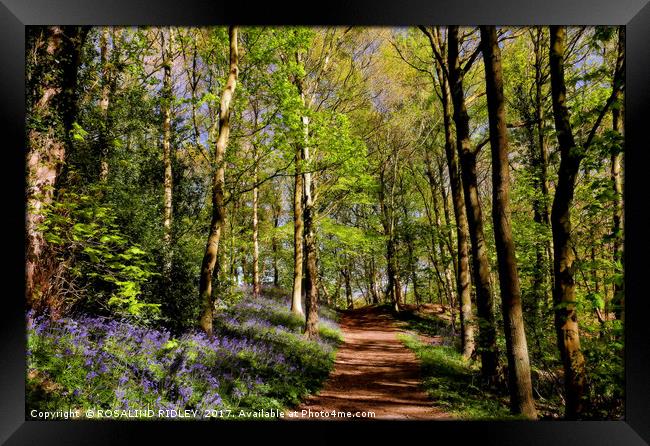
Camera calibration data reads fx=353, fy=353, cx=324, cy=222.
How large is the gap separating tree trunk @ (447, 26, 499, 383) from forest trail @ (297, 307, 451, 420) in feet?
5.27

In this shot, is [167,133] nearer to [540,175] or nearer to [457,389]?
[457,389]

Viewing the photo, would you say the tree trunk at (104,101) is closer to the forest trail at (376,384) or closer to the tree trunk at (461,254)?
the forest trail at (376,384)

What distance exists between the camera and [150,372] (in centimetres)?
491

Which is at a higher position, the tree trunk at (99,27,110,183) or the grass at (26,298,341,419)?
the tree trunk at (99,27,110,183)

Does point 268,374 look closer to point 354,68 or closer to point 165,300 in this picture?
point 165,300

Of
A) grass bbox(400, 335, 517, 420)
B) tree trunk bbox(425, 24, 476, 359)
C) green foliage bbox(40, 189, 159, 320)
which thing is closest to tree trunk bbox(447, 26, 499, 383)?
grass bbox(400, 335, 517, 420)

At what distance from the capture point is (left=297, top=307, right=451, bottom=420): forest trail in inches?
232

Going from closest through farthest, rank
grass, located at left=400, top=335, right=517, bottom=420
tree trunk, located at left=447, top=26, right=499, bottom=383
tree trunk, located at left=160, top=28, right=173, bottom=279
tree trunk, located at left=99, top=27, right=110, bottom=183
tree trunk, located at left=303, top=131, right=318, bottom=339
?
1. grass, located at left=400, top=335, right=517, bottom=420
2. tree trunk, located at left=99, top=27, right=110, bottom=183
3. tree trunk, located at left=447, top=26, right=499, bottom=383
4. tree trunk, located at left=160, top=28, right=173, bottom=279
5. tree trunk, located at left=303, top=131, right=318, bottom=339

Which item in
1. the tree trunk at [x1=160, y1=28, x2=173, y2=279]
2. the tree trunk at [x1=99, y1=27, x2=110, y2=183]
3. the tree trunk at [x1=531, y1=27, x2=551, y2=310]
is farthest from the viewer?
the tree trunk at [x1=531, y1=27, x2=551, y2=310]

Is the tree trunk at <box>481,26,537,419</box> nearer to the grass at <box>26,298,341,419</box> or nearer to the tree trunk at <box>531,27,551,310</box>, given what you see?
the grass at <box>26,298,341,419</box>
